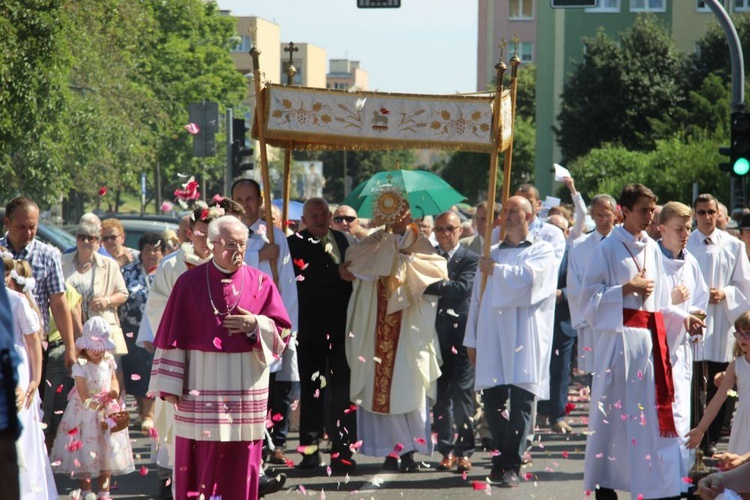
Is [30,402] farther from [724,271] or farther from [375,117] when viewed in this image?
[724,271]

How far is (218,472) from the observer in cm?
787

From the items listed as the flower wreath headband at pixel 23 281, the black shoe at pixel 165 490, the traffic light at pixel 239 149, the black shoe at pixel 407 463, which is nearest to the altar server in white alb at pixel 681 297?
the black shoe at pixel 407 463

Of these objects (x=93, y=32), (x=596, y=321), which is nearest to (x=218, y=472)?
(x=596, y=321)

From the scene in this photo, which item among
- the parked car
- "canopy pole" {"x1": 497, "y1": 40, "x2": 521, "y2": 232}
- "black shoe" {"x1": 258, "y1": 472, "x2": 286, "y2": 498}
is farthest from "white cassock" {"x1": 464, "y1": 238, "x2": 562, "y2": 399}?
the parked car

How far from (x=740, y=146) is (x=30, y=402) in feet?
34.5

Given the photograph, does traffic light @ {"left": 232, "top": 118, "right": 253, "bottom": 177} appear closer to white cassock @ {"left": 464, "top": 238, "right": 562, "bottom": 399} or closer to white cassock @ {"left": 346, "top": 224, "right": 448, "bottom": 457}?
white cassock @ {"left": 346, "top": 224, "right": 448, "bottom": 457}

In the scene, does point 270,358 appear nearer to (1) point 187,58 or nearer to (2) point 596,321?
(2) point 596,321

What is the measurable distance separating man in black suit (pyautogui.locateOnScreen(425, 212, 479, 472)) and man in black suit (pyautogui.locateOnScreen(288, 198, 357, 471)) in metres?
0.77

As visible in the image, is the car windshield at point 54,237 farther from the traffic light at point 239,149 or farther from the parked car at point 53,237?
the traffic light at point 239,149

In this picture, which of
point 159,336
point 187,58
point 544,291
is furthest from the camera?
point 187,58

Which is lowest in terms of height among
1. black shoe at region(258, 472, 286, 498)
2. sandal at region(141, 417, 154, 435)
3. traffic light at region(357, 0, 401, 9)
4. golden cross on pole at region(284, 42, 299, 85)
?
sandal at region(141, 417, 154, 435)

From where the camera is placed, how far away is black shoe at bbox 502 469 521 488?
9992mm

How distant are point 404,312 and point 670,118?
42161 mm

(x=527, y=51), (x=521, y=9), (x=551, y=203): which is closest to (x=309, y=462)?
(x=551, y=203)
